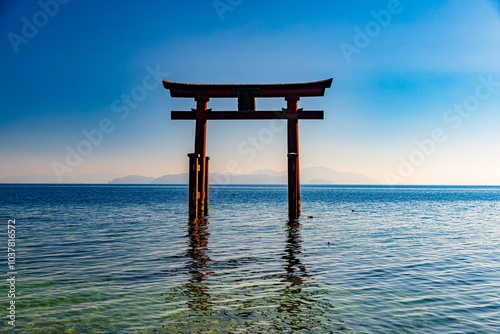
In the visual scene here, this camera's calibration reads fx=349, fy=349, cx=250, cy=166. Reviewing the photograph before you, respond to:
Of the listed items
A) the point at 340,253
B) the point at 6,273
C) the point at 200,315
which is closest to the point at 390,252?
the point at 340,253

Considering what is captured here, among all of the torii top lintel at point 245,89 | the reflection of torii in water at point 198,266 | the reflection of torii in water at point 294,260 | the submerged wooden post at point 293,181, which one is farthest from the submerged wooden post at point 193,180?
the reflection of torii in water at point 294,260

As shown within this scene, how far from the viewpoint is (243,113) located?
17344 mm

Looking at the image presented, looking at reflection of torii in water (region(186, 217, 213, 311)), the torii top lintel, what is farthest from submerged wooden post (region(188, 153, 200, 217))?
the torii top lintel

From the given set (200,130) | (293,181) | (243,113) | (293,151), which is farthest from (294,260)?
(200,130)

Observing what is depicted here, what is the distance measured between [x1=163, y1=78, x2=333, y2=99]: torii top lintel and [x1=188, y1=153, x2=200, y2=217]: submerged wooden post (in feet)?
10.6

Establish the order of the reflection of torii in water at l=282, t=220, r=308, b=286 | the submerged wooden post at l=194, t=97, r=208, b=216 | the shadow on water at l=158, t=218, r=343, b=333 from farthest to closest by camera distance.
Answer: the submerged wooden post at l=194, t=97, r=208, b=216 → the reflection of torii in water at l=282, t=220, r=308, b=286 → the shadow on water at l=158, t=218, r=343, b=333

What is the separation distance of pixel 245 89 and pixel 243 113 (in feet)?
3.92

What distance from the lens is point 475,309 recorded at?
237 inches

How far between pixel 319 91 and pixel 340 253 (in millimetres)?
8999

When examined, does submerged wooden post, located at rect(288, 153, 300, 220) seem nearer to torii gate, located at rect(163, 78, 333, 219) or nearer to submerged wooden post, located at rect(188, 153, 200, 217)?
torii gate, located at rect(163, 78, 333, 219)

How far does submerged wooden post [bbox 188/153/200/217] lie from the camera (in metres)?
17.0

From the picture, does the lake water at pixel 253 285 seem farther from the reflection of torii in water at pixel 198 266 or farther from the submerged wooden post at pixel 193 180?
the submerged wooden post at pixel 193 180

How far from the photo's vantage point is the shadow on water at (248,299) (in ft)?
17.0

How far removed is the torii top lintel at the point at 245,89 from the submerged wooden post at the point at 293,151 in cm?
47
